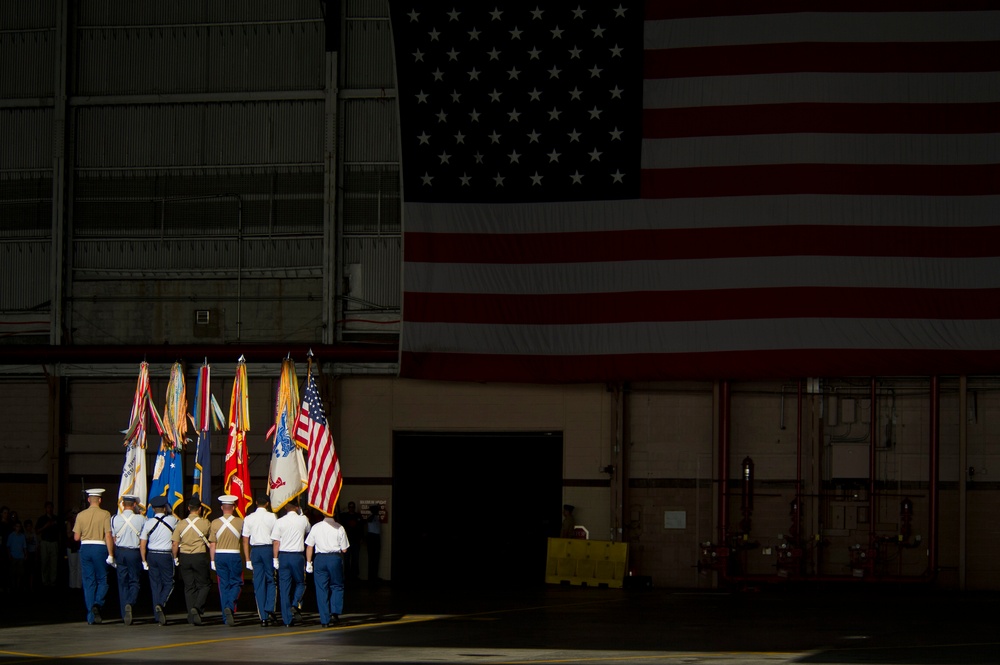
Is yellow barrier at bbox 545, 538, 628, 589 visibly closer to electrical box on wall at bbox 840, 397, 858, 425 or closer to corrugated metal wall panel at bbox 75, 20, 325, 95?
electrical box on wall at bbox 840, 397, 858, 425

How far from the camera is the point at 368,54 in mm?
31062

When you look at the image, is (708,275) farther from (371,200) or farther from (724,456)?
(371,200)

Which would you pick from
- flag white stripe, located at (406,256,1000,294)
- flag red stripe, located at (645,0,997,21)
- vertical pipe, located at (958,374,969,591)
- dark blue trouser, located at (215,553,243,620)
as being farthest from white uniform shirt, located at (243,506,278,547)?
vertical pipe, located at (958,374,969,591)

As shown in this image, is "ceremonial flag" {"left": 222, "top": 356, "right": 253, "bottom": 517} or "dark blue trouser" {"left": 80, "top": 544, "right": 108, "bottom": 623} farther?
"ceremonial flag" {"left": 222, "top": 356, "right": 253, "bottom": 517}

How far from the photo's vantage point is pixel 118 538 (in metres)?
19.8

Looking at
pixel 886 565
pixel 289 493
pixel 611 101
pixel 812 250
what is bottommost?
pixel 886 565

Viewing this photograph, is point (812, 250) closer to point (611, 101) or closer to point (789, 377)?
point (789, 377)

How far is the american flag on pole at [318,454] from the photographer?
75.9 ft

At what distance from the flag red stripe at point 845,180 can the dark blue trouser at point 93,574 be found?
13906 mm

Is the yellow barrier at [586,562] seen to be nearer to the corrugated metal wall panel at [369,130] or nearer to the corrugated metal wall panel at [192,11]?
the corrugated metal wall panel at [369,130]

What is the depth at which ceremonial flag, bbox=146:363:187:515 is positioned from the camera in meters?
25.4

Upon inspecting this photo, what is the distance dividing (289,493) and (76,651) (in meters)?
7.26

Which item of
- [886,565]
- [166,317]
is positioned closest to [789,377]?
[886,565]

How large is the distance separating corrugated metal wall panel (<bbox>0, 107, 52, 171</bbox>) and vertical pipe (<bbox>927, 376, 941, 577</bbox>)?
20.0 metres
